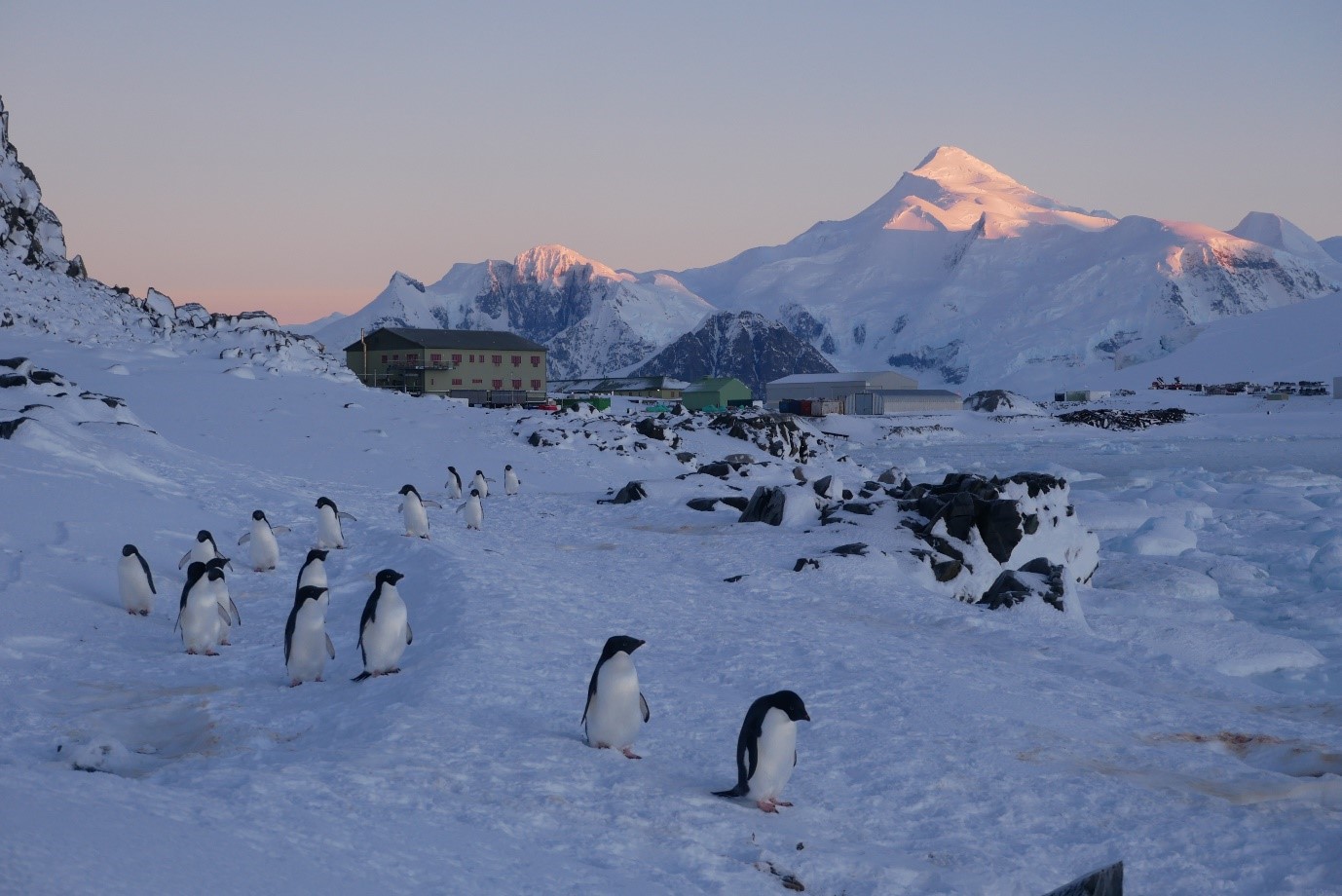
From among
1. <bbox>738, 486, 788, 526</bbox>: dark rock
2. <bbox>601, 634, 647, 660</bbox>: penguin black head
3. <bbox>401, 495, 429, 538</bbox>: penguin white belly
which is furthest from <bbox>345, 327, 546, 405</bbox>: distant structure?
<bbox>601, 634, 647, 660</bbox>: penguin black head

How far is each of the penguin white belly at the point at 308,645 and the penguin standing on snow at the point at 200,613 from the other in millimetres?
1414

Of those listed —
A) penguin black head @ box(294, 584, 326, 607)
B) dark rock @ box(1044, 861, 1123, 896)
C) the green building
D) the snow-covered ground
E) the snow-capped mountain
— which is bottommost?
the snow-covered ground

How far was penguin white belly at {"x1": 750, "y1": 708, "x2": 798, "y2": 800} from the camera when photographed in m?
6.35

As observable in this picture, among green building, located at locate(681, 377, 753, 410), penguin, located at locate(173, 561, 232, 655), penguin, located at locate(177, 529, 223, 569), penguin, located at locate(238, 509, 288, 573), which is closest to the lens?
penguin, located at locate(173, 561, 232, 655)

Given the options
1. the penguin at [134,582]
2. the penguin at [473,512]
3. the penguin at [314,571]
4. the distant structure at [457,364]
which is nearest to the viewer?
the penguin at [314,571]

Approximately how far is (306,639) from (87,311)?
5469 centimetres

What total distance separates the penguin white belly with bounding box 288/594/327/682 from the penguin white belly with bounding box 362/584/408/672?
16.2 inches

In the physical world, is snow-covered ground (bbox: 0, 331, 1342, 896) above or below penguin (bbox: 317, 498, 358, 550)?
below

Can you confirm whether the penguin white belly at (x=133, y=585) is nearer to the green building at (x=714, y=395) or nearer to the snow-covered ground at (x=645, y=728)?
the snow-covered ground at (x=645, y=728)

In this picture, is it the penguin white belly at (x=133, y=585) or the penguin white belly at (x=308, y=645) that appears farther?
the penguin white belly at (x=133, y=585)

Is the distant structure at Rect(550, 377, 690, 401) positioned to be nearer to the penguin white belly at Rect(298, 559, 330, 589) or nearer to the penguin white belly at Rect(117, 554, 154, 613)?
the penguin white belly at Rect(117, 554, 154, 613)

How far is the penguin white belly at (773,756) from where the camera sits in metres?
6.35

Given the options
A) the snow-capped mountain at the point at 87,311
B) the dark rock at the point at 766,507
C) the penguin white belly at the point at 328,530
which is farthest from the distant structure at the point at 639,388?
the penguin white belly at the point at 328,530

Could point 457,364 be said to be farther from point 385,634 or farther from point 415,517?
point 385,634
